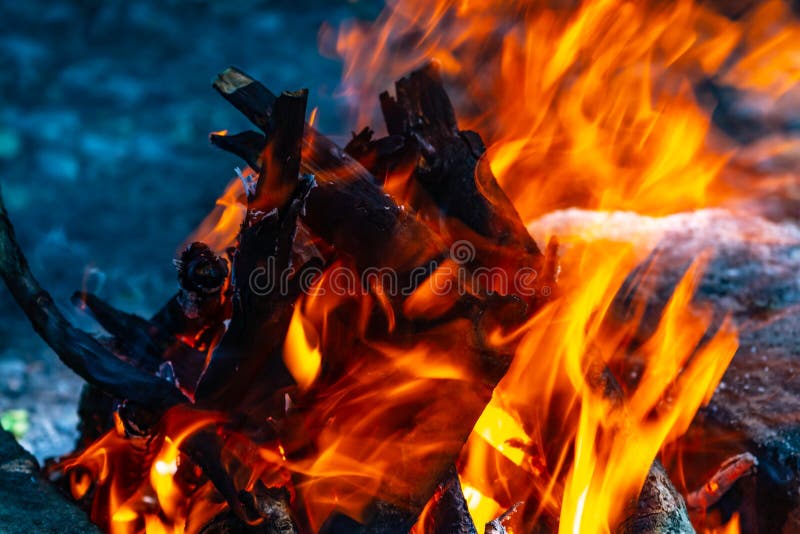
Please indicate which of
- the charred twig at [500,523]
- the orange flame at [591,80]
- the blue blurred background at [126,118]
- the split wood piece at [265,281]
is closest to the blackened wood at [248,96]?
the split wood piece at [265,281]

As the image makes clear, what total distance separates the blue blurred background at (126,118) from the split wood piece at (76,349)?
99.0 inches

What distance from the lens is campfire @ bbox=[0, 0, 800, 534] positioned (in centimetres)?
180

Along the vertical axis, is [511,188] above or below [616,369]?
above

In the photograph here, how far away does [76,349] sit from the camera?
75.0 inches

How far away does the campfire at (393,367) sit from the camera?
1.80 metres

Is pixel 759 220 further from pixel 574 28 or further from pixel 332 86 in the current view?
pixel 332 86

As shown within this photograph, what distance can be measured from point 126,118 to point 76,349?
451cm

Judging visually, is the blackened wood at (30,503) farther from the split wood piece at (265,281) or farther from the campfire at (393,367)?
the split wood piece at (265,281)

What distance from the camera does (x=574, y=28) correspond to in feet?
10.6

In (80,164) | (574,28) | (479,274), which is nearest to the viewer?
(479,274)

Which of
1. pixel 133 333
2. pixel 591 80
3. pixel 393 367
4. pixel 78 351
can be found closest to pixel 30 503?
pixel 78 351

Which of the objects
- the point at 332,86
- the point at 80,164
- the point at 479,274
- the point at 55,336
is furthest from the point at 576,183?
the point at 80,164

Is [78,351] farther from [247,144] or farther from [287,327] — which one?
[247,144]

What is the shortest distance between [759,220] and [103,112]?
4959 millimetres
